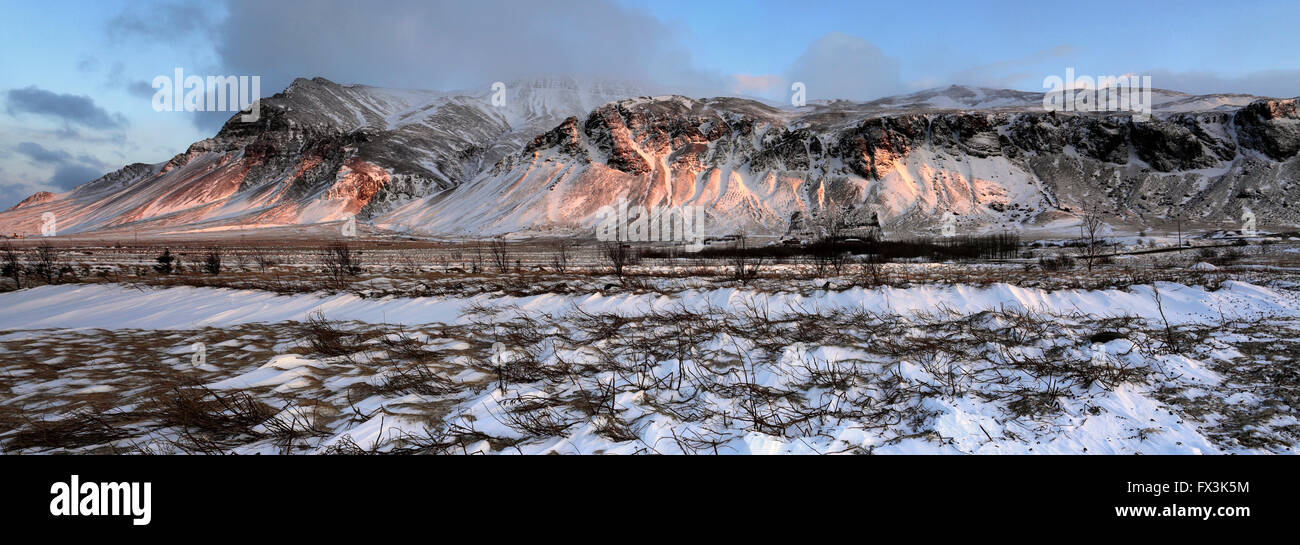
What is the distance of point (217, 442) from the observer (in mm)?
2924

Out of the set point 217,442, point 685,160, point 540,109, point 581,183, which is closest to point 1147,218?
point 685,160

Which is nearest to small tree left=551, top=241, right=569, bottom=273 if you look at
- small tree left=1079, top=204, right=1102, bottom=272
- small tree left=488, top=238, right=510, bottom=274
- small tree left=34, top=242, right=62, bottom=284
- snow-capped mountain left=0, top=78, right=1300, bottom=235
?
small tree left=488, top=238, right=510, bottom=274

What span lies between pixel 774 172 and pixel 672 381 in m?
79.3

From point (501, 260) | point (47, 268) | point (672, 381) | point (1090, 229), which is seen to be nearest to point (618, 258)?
point (501, 260)

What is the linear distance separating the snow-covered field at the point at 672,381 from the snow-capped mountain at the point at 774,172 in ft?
210

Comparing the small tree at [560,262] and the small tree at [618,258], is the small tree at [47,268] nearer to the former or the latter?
the small tree at [560,262]

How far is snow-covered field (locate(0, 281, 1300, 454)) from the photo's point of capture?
2869 mm

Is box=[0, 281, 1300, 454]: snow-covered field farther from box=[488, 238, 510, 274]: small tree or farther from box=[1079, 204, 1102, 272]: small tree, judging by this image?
box=[1079, 204, 1102, 272]: small tree

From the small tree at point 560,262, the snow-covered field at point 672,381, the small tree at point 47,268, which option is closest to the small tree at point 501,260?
the small tree at point 560,262

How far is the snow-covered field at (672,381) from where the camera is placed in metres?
2.87

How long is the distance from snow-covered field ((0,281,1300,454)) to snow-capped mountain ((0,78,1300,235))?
210 ft

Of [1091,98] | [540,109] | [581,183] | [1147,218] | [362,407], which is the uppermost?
[540,109]
